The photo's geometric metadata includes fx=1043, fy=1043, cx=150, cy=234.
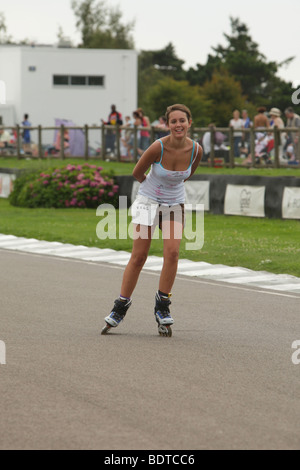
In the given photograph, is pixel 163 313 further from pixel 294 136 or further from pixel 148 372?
pixel 294 136

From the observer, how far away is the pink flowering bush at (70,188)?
84.0 feet

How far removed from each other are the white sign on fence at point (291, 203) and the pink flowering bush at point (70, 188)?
254 inches

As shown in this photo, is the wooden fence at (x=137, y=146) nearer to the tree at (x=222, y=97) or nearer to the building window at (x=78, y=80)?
the building window at (x=78, y=80)

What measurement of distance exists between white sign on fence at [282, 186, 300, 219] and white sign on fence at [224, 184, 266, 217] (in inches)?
22.0

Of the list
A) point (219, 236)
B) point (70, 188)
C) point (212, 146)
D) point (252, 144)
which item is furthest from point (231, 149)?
point (219, 236)

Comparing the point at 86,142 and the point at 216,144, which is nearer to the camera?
the point at 216,144

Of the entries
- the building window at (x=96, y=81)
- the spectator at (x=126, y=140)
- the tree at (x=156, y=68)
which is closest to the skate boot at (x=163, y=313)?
the spectator at (x=126, y=140)

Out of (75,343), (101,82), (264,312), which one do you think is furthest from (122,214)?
(101,82)

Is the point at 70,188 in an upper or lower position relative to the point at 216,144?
lower

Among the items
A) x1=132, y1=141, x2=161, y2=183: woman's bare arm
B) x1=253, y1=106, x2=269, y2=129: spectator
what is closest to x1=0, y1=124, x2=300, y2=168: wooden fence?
x1=253, y1=106, x2=269, y2=129: spectator

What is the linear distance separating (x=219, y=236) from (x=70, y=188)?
8944 mm

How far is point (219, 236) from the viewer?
17984 mm
